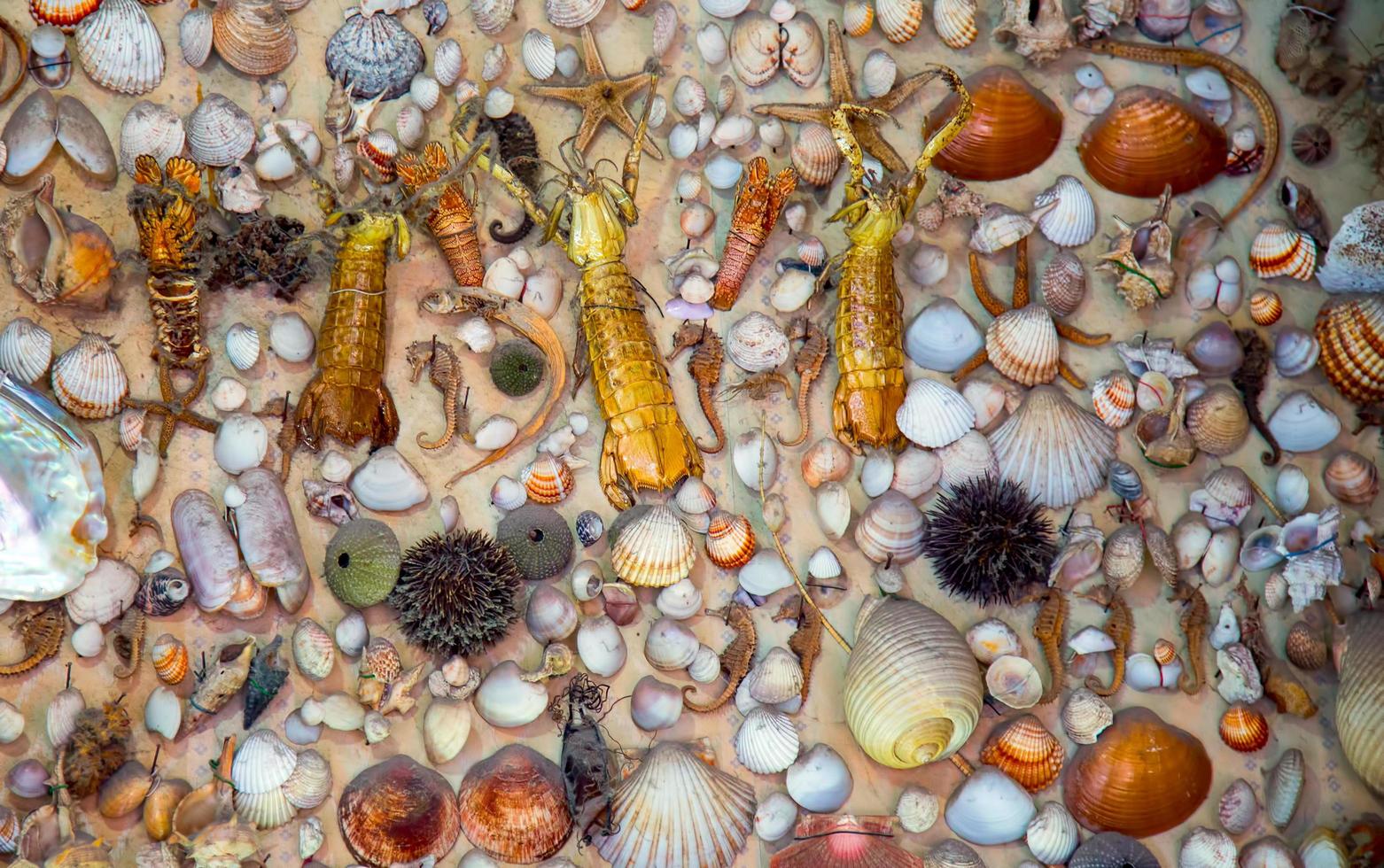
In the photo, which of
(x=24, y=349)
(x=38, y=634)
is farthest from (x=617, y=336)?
(x=38, y=634)

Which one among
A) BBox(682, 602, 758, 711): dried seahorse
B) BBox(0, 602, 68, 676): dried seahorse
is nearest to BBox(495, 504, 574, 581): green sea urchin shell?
BBox(682, 602, 758, 711): dried seahorse

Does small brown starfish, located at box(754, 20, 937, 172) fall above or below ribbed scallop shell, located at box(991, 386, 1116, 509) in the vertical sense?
above

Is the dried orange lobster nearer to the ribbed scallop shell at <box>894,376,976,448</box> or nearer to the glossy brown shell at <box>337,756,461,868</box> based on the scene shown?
the ribbed scallop shell at <box>894,376,976,448</box>

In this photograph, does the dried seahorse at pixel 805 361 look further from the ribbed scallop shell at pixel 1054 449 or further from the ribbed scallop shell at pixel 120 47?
the ribbed scallop shell at pixel 120 47

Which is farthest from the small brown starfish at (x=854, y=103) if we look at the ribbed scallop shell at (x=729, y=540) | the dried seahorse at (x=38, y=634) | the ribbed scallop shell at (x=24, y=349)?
the dried seahorse at (x=38, y=634)

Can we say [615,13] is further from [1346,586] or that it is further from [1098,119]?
[1346,586]
